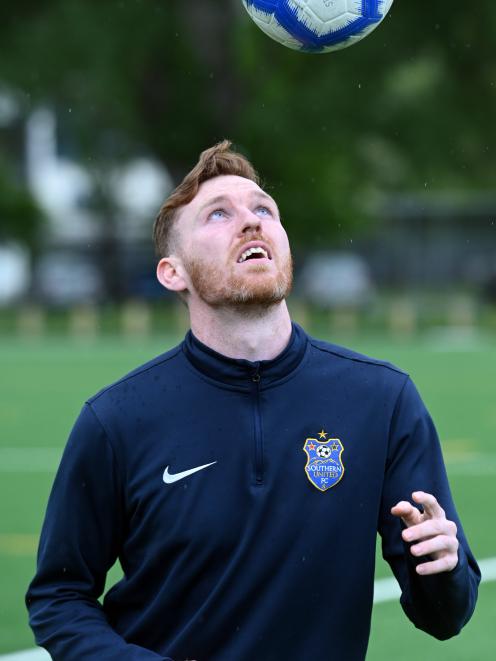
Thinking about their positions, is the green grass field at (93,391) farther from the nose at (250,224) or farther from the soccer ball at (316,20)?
the nose at (250,224)

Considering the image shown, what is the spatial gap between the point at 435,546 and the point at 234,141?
82.4ft

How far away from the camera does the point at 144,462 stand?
3.41 metres

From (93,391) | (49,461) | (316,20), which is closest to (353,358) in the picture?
(316,20)

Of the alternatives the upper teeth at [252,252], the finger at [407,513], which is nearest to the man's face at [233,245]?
the upper teeth at [252,252]

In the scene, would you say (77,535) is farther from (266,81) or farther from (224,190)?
(266,81)

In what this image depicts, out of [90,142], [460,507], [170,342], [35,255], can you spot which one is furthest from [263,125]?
[460,507]

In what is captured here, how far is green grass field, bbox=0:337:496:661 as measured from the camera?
237 inches

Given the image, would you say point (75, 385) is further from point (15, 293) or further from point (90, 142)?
point (15, 293)

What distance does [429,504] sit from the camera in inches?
123

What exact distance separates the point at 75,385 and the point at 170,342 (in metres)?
8.91

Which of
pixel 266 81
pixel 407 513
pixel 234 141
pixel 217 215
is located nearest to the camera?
pixel 407 513

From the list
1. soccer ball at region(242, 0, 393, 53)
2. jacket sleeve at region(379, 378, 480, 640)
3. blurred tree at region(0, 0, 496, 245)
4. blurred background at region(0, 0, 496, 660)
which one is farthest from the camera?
blurred tree at region(0, 0, 496, 245)

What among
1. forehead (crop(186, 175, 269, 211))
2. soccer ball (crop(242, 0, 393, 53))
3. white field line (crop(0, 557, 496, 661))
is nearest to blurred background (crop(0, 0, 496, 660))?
white field line (crop(0, 557, 496, 661))

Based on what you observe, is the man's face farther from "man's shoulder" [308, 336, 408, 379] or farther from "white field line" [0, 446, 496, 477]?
"white field line" [0, 446, 496, 477]
